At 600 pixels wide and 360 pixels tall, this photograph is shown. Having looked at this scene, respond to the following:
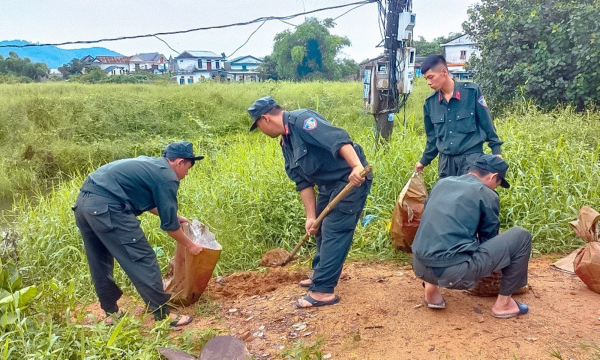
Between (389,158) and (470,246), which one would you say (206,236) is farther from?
(389,158)

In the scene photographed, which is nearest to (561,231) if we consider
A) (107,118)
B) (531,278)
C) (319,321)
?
(531,278)

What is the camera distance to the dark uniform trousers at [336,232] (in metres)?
3.29

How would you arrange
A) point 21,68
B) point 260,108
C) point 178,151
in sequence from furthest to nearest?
1. point 21,68
2. point 178,151
3. point 260,108

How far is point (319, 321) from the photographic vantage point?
3.19m

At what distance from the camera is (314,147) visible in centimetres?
329

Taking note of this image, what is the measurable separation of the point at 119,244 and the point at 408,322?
195cm

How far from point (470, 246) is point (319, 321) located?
1088mm

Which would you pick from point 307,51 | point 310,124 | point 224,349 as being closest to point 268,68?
point 307,51

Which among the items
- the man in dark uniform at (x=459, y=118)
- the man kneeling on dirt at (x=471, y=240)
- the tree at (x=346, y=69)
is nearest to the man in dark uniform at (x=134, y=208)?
the man kneeling on dirt at (x=471, y=240)

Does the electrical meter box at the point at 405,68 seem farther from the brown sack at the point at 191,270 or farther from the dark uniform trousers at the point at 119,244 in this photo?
the dark uniform trousers at the point at 119,244

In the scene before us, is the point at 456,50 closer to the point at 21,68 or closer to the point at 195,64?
the point at 195,64

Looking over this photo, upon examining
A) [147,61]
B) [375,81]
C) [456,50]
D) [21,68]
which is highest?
[147,61]

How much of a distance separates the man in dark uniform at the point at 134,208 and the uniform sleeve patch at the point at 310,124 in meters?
0.80

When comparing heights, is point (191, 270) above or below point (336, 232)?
below
